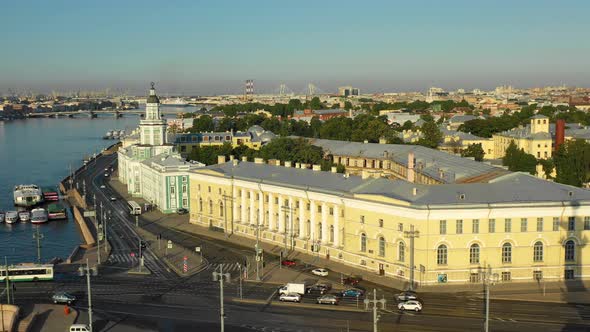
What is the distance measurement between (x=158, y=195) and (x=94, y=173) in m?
36.7

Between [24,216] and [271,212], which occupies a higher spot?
[271,212]

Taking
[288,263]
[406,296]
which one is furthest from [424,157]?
[406,296]

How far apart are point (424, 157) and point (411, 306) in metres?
33.5

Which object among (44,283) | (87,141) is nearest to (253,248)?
(44,283)

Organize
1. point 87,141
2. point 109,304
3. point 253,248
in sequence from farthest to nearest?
point 87,141 < point 253,248 < point 109,304

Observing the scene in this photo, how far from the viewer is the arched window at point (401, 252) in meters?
39.2

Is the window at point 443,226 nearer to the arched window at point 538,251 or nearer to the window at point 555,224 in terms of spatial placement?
the arched window at point 538,251

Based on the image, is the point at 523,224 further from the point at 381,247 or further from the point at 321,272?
the point at 321,272

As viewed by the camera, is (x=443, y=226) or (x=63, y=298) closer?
(x=63, y=298)

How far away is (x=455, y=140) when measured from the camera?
97625 mm

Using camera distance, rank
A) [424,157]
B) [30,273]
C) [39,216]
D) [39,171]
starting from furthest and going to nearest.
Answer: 1. [39,171]
2. [424,157]
3. [39,216]
4. [30,273]

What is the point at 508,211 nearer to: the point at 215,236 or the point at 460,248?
the point at 460,248

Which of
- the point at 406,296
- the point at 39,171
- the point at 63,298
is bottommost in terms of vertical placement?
the point at 39,171

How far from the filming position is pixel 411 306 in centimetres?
3388
